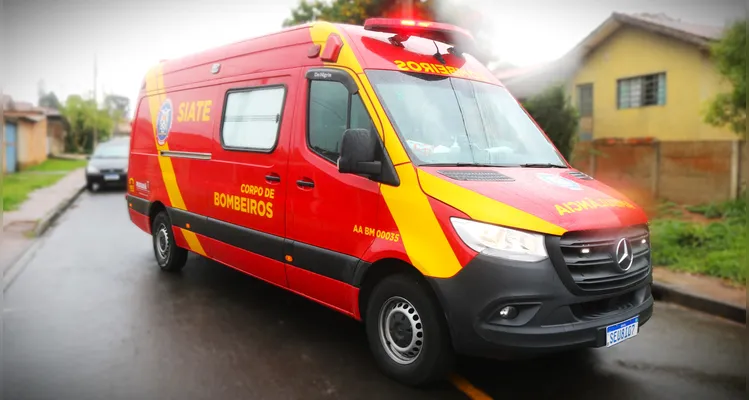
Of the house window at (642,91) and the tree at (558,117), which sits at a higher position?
the house window at (642,91)

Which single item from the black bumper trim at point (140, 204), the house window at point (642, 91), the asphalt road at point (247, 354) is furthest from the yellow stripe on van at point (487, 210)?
the house window at point (642, 91)

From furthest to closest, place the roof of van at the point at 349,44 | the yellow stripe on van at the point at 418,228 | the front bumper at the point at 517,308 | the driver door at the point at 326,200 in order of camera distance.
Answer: the roof of van at the point at 349,44 < the driver door at the point at 326,200 < the yellow stripe on van at the point at 418,228 < the front bumper at the point at 517,308

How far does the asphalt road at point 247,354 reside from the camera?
151 inches

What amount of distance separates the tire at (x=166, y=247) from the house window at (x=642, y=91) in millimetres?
16563

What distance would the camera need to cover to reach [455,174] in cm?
375

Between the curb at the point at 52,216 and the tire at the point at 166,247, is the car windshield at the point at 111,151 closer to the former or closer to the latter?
the curb at the point at 52,216

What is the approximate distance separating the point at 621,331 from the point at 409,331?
1296 mm

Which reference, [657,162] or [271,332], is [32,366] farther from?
[657,162]

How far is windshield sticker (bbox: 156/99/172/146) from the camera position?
6.71 metres

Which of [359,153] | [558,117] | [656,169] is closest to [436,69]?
[359,153]

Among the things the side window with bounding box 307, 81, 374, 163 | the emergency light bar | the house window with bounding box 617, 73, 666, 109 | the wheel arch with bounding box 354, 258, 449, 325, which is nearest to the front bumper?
the wheel arch with bounding box 354, 258, 449, 325

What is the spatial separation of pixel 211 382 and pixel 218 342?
78cm

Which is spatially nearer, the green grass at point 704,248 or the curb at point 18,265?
the curb at point 18,265

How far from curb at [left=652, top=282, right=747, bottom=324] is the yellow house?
36.4 ft
